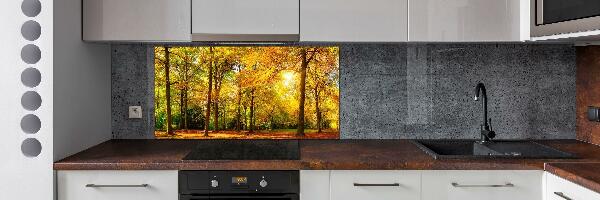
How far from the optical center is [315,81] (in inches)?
125

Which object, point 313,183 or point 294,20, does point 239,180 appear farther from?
point 294,20

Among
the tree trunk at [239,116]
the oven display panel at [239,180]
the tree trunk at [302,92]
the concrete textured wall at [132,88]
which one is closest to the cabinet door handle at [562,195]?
the oven display panel at [239,180]

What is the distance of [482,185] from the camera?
246 cm

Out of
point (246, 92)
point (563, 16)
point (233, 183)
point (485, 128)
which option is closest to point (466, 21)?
point (563, 16)

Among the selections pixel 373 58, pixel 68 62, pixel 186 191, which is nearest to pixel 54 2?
pixel 68 62

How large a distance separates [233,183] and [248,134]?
77cm

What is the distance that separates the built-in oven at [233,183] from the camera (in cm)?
245

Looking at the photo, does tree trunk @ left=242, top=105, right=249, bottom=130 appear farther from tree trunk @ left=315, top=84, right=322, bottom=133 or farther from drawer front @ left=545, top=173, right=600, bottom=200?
drawer front @ left=545, top=173, right=600, bottom=200

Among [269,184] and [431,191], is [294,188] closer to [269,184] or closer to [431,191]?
[269,184]

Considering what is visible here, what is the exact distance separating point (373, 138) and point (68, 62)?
1543 mm

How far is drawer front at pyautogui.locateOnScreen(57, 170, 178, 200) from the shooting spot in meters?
→ 2.46

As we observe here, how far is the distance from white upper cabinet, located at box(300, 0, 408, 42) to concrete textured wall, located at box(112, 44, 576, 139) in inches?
15.9

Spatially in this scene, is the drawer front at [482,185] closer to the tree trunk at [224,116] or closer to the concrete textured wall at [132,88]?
the tree trunk at [224,116]

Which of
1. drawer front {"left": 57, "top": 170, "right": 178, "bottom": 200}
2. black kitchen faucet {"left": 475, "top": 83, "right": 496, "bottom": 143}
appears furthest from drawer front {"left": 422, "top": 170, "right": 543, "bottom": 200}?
drawer front {"left": 57, "top": 170, "right": 178, "bottom": 200}
